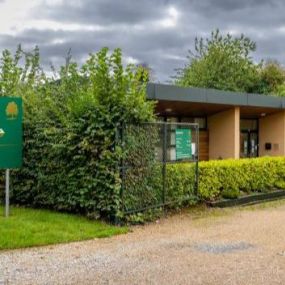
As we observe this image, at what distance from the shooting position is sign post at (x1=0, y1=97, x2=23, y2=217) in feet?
31.7

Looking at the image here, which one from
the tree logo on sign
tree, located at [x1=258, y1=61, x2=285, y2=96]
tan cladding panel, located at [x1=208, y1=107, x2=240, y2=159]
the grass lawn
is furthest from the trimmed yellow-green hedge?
tree, located at [x1=258, y1=61, x2=285, y2=96]

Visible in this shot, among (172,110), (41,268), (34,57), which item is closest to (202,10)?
(34,57)

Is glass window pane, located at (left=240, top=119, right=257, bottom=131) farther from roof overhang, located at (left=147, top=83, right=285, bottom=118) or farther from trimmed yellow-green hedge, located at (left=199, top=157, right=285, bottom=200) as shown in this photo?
trimmed yellow-green hedge, located at (left=199, top=157, right=285, bottom=200)

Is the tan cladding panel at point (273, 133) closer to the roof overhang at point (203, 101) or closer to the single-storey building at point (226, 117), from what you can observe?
the single-storey building at point (226, 117)

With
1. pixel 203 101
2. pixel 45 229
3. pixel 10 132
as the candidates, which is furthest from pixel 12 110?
pixel 203 101

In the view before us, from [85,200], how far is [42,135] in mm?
1774

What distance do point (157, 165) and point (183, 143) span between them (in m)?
1.32

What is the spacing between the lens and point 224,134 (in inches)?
896

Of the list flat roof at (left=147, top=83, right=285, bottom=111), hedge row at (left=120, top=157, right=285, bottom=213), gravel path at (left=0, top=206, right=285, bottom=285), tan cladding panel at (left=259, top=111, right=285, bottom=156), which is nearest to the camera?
gravel path at (left=0, top=206, right=285, bottom=285)

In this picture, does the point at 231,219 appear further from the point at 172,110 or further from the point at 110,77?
the point at 172,110

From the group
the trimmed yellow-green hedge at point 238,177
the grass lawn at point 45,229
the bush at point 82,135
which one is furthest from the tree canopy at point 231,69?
the grass lawn at point 45,229

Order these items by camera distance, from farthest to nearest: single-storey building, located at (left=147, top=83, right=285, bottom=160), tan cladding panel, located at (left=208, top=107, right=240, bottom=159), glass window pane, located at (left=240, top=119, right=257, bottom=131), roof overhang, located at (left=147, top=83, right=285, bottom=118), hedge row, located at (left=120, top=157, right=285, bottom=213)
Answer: glass window pane, located at (left=240, top=119, right=257, bottom=131)
tan cladding panel, located at (left=208, top=107, right=240, bottom=159)
single-storey building, located at (left=147, top=83, right=285, bottom=160)
roof overhang, located at (left=147, top=83, right=285, bottom=118)
hedge row, located at (left=120, top=157, right=285, bottom=213)

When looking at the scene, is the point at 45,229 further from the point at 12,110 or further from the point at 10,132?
the point at 12,110

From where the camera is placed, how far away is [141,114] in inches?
395
